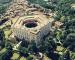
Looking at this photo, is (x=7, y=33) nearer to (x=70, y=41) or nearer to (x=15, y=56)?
(x=15, y=56)

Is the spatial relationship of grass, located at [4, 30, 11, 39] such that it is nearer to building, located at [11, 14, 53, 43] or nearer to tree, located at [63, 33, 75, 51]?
building, located at [11, 14, 53, 43]

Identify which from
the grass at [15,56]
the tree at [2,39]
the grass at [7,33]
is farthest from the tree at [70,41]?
the tree at [2,39]

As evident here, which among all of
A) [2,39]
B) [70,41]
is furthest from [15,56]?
[70,41]

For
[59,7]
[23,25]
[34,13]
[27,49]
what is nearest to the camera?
[27,49]

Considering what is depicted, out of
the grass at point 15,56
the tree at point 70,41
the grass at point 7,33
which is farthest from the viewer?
the grass at point 7,33

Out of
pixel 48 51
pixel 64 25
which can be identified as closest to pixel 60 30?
pixel 64 25

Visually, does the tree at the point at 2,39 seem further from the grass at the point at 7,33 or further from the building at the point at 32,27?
the building at the point at 32,27

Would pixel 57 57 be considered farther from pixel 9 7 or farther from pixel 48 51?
pixel 9 7

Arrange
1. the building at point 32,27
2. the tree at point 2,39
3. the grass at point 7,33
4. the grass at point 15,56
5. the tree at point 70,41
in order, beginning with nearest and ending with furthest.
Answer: the grass at point 15,56 < the building at point 32,27 < the tree at point 70,41 < the tree at point 2,39 < the grass at point 7,33
